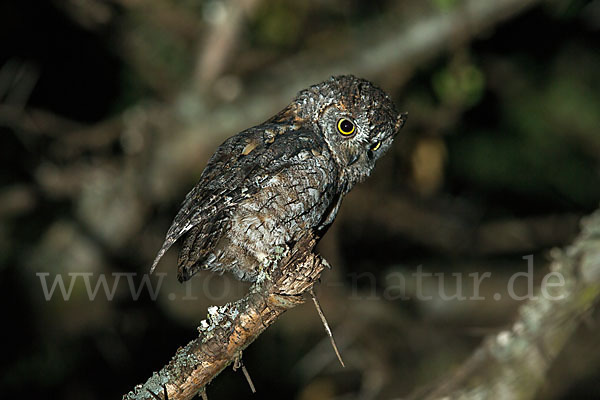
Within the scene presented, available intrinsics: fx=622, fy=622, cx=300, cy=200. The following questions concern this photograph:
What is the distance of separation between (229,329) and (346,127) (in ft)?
4.16

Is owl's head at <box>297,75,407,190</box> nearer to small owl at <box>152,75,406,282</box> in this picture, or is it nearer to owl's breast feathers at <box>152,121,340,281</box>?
small owl at <box>152,75,406,282</box>

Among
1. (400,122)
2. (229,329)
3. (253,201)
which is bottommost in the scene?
(229,329)

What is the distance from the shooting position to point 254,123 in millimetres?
5762

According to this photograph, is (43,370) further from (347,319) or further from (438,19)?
(438,19)

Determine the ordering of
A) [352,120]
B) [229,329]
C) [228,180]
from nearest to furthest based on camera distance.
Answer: [229,329]
[228,180]
[352,120]

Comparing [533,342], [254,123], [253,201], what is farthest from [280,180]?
[254,123]

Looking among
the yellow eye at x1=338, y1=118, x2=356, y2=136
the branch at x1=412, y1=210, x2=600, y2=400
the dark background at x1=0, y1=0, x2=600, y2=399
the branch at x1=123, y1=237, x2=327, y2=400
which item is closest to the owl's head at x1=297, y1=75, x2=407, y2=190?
the yellow eye at x1=338, y1=118, x2=356, y2=136

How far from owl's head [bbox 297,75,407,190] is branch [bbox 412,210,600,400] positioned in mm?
1065

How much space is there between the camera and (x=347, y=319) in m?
6.13

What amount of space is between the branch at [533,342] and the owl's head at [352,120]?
3.49 ft

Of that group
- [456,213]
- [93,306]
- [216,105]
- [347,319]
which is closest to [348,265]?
[347,319]

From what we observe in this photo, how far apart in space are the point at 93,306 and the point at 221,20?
10.1 ft

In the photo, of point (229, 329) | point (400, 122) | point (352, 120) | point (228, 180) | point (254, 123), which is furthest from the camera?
point (254, 123)

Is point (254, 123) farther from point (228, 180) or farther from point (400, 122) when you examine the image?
point (228, 180)
